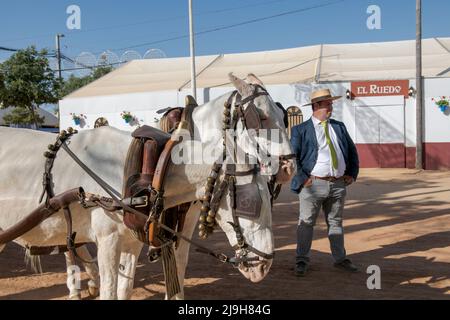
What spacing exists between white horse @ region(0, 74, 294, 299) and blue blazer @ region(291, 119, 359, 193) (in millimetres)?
2474

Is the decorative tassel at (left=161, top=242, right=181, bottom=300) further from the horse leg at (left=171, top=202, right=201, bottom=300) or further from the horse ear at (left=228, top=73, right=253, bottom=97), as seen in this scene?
the horse ear at (left=228, top=73, right=253, bottom=97)

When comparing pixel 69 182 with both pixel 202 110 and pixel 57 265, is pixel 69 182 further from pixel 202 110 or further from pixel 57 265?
pixel 57 265

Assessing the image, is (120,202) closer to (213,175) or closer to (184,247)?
(213,175)

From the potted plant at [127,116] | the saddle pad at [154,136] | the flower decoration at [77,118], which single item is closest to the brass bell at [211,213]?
the saddle pad at [154,136]

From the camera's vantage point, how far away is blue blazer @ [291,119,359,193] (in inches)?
214

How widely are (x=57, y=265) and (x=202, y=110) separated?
3790 mm

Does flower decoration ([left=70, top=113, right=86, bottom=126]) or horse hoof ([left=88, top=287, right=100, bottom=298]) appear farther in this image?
flower decoration ([left=70, top=113, right=86, bottom=126])

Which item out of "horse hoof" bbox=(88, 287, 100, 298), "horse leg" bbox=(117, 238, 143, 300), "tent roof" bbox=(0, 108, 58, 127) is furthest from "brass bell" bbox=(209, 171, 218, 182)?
"tent roof" bbox=(0, 108, 58, 127)

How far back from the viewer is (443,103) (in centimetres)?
1764

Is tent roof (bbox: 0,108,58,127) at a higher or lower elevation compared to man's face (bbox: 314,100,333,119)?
higher

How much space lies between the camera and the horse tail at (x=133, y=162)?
2998 mm

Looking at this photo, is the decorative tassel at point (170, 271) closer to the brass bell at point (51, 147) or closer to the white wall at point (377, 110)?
the brass bell at point (51, 147)

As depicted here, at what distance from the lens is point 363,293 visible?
15.4 ft

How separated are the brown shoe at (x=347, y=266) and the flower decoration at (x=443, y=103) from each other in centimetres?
1424
